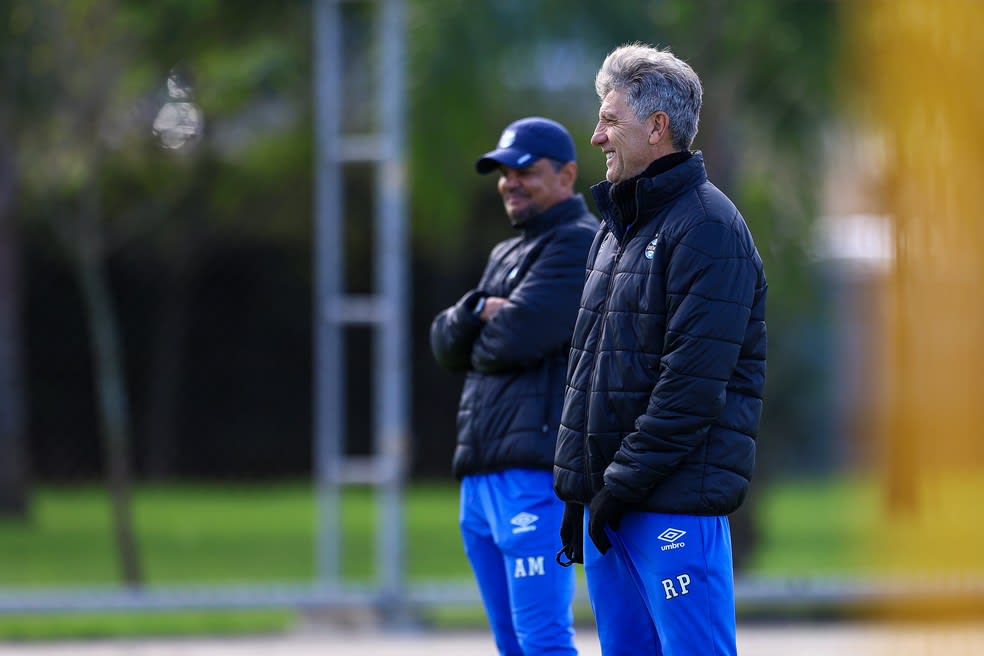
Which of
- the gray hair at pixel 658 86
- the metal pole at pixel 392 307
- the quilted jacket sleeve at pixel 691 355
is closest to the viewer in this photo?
the quilted jacket sleeve at pixel 691 355

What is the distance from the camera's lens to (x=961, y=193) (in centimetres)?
273

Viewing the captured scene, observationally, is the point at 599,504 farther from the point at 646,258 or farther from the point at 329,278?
the point at 329,278

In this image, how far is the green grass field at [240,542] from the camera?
8789 millimetres

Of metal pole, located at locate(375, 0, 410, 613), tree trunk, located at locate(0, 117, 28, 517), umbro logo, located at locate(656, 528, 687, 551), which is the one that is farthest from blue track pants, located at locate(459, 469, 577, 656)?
tree trunk, located at locate(0, 117, 28, 517)

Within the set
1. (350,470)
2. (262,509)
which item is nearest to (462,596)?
(350,470)

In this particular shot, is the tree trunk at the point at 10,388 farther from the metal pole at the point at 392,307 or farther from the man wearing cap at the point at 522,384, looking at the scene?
the man wearing cap at the point at 522,384

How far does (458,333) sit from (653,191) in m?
1.36

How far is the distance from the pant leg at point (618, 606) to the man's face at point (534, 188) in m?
1.39

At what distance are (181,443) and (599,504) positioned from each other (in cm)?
1321

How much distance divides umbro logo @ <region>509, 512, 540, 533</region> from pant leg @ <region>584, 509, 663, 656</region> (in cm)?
88

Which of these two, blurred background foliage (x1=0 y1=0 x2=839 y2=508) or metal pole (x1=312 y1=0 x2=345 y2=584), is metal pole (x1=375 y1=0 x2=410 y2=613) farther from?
blurred background foliage (x1=0 y1=0 x2=839 y2=508)

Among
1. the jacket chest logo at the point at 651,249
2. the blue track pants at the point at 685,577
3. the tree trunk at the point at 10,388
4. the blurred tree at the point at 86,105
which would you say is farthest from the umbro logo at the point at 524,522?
the tree trunk at the point at 10,388

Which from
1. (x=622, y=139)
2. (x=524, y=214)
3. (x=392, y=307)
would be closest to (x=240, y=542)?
(x=392, y=307)

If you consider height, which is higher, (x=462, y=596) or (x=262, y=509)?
(x=462, y=596)
